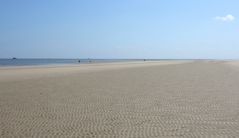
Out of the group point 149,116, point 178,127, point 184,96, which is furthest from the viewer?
point 184,96

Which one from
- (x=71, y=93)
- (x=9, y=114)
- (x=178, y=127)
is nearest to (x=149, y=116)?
(x=178, y=127)

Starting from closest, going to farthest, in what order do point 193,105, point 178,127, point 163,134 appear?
point 163,134, point 178,127, point 193,105

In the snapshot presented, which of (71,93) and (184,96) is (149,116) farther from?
(71,93)

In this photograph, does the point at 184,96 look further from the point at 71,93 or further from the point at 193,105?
the point at 71,93

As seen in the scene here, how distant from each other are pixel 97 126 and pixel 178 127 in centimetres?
203

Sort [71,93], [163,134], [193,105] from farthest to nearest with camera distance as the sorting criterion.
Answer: [71,93] → [193,105] → [163,134]

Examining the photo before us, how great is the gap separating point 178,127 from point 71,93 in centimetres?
810

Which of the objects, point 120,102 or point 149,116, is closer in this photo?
point 149,116

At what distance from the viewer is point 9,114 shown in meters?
10.4

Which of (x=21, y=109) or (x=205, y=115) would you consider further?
(x=21, y=109)

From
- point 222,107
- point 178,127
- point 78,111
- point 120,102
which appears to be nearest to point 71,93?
point 120,102

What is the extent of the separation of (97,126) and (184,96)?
22.3 ft

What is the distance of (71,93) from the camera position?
15.7 metres

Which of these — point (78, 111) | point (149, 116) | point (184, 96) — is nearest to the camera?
point (149, 116)
